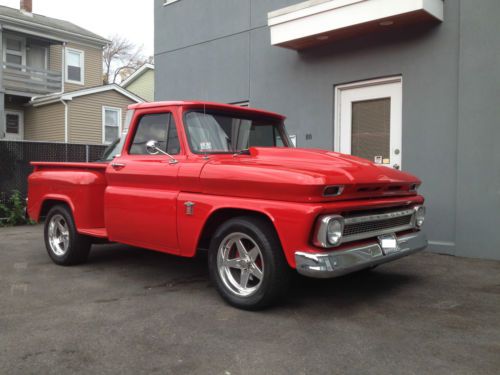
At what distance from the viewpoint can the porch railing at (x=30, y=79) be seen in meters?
19.5

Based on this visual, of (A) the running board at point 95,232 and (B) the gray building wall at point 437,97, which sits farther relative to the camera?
(B) the gray building wall at point 437,97

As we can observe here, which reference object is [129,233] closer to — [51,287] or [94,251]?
[51,287]

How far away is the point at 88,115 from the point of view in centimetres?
2009

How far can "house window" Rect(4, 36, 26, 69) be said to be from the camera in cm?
2016

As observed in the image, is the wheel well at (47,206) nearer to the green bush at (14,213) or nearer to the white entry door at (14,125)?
the green bush at (14,213)

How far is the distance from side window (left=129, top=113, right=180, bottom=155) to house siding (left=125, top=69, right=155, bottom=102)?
2072 cm

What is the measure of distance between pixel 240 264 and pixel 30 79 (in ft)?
64.9

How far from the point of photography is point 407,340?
3188 millimetres

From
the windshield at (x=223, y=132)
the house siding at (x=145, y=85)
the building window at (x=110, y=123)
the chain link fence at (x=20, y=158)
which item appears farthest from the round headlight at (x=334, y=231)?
the house siding at (x=145, y=85)

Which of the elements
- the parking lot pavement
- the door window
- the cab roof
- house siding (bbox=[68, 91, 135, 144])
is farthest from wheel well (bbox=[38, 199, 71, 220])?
house siding (bbox=[68, 91, 135, 144])

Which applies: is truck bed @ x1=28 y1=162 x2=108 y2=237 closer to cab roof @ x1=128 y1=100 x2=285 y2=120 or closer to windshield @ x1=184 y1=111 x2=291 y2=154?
cab roof @ x1=128 y1=100 x2=285 y2=120

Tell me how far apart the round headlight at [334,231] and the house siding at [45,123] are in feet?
60.2

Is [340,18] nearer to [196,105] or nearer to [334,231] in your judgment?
[196,105]

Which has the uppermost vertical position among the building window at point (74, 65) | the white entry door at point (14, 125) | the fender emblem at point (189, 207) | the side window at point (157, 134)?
the building window at point (74, 65)
